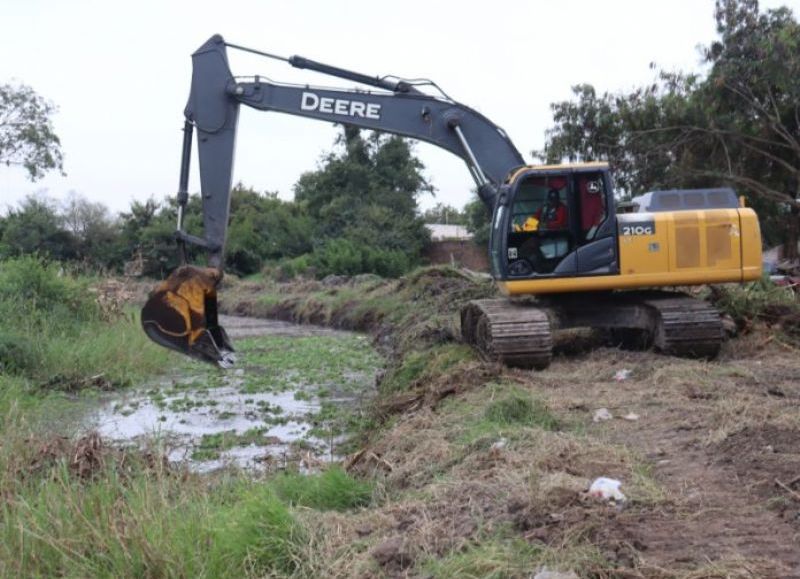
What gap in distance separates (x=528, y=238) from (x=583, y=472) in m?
5.98

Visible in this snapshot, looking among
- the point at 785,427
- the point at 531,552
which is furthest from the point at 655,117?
the point at 531,552

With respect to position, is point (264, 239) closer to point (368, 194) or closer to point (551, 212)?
point (368, 194)

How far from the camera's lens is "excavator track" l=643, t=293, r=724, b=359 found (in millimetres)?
11305

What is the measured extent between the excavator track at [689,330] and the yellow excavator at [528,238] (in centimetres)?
2

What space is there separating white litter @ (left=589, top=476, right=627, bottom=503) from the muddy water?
10.9 ft

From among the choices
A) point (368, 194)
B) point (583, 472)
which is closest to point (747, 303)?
point (583, 472)

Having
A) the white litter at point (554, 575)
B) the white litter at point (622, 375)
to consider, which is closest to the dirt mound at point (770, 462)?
the white litter at point (554, 575)

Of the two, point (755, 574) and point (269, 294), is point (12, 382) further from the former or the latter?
point (269, 294)

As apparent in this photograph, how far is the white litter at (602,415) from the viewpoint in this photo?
8000 mm

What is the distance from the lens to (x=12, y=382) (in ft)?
41.6

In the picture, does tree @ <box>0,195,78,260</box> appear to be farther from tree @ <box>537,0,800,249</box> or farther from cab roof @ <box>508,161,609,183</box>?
cab roof @ <box>508,161,609,183</box>

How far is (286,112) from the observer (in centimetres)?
1285

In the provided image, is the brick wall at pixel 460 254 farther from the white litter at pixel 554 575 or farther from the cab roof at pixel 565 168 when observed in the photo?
the white litter at pixel 554 575

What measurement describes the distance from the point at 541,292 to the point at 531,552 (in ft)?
24.1
